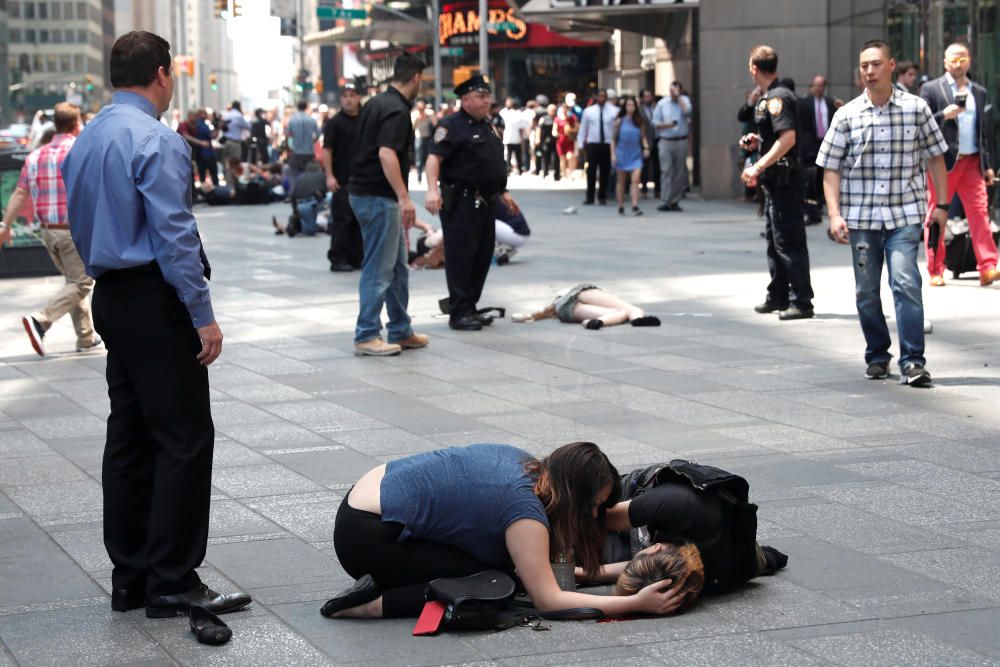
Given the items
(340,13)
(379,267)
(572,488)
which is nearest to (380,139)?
(379,267)

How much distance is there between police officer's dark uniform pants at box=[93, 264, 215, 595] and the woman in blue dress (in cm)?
1873

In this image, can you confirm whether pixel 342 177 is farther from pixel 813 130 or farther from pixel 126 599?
pixel 126 599

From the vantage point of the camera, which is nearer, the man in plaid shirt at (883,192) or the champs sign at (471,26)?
the man in plaid shirt at (883,192)

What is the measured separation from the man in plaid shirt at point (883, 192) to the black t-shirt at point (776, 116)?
228 cm

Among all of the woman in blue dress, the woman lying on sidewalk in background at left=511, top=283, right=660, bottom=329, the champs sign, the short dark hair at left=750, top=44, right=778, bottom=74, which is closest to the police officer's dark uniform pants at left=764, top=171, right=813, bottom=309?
the short dark hair at left=750, top=44, right=778, bottom=74

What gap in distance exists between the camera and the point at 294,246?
65.9 feet

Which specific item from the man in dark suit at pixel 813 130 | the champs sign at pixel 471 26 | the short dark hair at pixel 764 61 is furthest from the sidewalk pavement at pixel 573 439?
→ the champs sign at pixel 471 26

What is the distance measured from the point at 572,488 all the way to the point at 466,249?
6906 mm

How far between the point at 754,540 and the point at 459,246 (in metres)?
6.68

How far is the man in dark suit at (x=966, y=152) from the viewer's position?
1288 cm

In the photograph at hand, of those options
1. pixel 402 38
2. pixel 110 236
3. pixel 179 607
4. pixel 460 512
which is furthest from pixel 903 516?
pixel 402 38

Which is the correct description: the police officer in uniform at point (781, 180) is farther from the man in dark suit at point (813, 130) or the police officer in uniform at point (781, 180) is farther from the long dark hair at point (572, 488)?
the long dark hair at point (572, 488)

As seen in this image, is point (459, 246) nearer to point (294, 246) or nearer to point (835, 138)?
point (835, 138)

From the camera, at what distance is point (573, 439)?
7605mm
